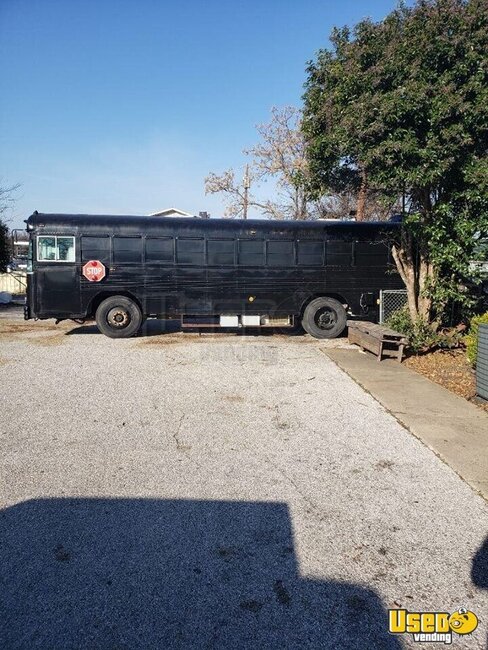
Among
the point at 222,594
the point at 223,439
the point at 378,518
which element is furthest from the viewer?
the point at 223,439

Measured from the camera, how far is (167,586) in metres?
2.33

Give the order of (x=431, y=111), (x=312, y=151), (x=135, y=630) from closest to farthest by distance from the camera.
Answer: (x=135, y=630) < (x=431, y=111) < (x=312, y=151)

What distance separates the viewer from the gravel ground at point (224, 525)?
6.93ft

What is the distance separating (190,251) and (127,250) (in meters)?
1.54

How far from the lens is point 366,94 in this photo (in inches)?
287

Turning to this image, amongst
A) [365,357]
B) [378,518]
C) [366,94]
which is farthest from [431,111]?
[378,518]

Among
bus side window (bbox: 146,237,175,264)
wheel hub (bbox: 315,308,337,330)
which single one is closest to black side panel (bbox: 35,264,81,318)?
bus side window (bbox: 146,237,175,264)

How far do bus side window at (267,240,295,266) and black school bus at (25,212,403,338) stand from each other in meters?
0.03

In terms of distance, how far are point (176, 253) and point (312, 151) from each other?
400 cm

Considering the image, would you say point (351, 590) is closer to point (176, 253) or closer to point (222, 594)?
point (222, 594)

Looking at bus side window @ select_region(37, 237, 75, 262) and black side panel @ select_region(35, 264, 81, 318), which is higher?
bus side window @ select_region(37, 237, 75, 262)

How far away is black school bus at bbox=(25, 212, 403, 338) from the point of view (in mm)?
10039

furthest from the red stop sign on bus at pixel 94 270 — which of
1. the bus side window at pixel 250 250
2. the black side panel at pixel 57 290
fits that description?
the bus side window at pixel 250 250

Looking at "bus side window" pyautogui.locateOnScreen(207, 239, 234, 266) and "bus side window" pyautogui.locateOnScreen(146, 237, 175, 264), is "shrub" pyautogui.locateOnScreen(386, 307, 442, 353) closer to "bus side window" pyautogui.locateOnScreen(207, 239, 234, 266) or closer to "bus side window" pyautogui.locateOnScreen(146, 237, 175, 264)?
"bus side window" pyautogui.locateOnScreen(207, 239, 234, 266)
